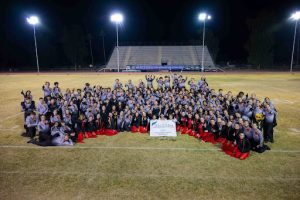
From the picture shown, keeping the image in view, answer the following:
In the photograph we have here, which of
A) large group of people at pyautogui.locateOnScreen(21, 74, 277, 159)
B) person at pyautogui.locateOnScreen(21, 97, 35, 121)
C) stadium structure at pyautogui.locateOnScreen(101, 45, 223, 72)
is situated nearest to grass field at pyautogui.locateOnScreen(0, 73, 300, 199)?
large group of people at pyautogui.locateOnScreen(21, 74, 277, 159)

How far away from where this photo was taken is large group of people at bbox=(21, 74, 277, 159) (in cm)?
1014

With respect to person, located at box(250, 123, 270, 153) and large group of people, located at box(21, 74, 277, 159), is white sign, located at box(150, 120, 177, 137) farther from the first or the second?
person, located at box(250, 123, 270, 153)

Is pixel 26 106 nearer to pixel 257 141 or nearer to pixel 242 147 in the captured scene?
pixel 242 147

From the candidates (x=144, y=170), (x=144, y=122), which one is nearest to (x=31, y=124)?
(x=144, y=122)

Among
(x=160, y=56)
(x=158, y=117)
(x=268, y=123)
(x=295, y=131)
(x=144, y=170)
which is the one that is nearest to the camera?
(x=144, y=170)

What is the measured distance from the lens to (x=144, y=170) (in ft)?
27.2

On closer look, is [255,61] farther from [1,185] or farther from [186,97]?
[1,185]

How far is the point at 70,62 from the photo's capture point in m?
69.1

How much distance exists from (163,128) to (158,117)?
128 cm

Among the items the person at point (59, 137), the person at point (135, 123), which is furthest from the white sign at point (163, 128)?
the person at point (59, 137)

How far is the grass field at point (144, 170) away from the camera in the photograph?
700cm

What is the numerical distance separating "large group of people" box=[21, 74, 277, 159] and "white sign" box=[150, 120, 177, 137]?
0.46 m

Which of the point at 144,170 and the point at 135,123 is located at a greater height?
the point at 135,123

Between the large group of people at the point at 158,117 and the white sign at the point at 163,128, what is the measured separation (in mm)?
456
